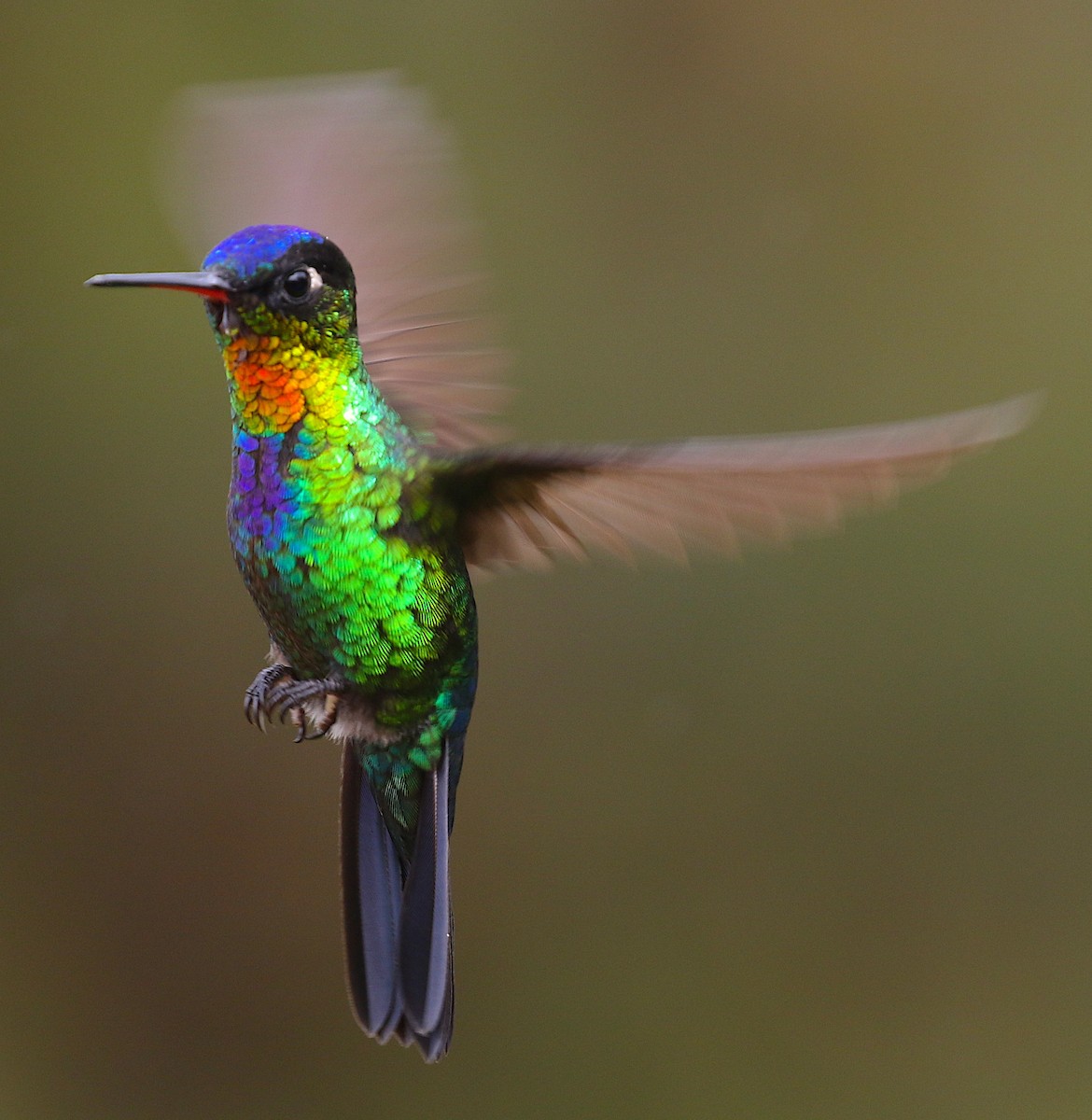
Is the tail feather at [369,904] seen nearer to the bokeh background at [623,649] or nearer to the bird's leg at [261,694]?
the bird's leg at [261,694]

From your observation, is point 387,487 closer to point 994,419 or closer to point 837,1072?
point 994,419

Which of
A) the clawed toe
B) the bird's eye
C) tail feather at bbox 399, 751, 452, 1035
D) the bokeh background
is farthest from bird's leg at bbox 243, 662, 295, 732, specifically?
the bokeh background

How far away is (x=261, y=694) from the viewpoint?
2.65 ft

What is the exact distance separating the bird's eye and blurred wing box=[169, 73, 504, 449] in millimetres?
247

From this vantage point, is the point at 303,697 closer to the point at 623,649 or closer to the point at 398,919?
the point at 398,919

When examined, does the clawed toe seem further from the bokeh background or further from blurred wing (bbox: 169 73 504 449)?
the bokeh background

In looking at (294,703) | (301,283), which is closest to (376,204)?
(301,283)

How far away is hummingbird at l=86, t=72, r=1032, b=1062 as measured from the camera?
666mm

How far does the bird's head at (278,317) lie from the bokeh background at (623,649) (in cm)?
115

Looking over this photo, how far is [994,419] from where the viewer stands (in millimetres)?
578

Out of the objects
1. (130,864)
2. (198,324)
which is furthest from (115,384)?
(130,864)

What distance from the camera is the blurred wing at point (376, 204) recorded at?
943 mm

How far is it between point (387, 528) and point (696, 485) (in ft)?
0.67

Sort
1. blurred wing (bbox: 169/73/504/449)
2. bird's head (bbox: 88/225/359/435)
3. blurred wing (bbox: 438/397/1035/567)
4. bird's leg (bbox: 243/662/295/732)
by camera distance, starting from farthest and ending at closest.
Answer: blurred wing (bbox: 169/73/504/449) < bird's leg (bbox: 243/662/295/732) < bird's head (bbox: 88/225/359/435) < blurred wing (bbox: 438/397/1035/567)
